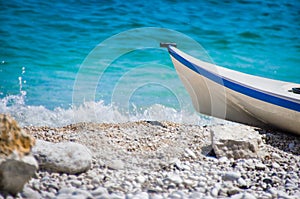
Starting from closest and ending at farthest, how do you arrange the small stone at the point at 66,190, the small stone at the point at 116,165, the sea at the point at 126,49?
the small stone at the point at 66,190 < the small stone at the point at 116,165 < the sea at the point at 126,49

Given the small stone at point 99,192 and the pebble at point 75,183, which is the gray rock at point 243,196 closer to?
the small stone at point 99,192

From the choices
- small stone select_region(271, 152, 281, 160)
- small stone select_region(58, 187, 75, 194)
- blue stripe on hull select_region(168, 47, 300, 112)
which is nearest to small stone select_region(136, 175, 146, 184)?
small stone select_region(58, 187, 75, 194)

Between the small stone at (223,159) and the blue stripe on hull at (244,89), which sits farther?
the blue stripe on hull at (244,89)

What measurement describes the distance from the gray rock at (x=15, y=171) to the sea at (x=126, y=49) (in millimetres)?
3120

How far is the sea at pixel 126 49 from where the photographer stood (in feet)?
21.0

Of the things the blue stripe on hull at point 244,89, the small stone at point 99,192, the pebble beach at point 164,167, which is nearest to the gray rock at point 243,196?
the pebble beach at point 164,167

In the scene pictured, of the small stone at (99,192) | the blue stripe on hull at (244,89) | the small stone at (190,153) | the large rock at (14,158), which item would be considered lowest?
the small stone at (99,192)

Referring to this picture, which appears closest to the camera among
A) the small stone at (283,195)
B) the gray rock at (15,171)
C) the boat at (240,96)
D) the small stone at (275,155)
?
the gray rock at (15,171)

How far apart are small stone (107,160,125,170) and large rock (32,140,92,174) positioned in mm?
229

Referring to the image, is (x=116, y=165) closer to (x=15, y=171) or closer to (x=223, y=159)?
(x=223, y=159)

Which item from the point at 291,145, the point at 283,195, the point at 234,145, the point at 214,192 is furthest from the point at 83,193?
the point at 291,145

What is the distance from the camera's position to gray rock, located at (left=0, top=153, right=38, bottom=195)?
7.41 feet

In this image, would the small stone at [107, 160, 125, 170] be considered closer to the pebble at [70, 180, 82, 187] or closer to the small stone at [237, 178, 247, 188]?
the pebble at [70, 180, 82, 187]

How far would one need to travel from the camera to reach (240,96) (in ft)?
13.8
